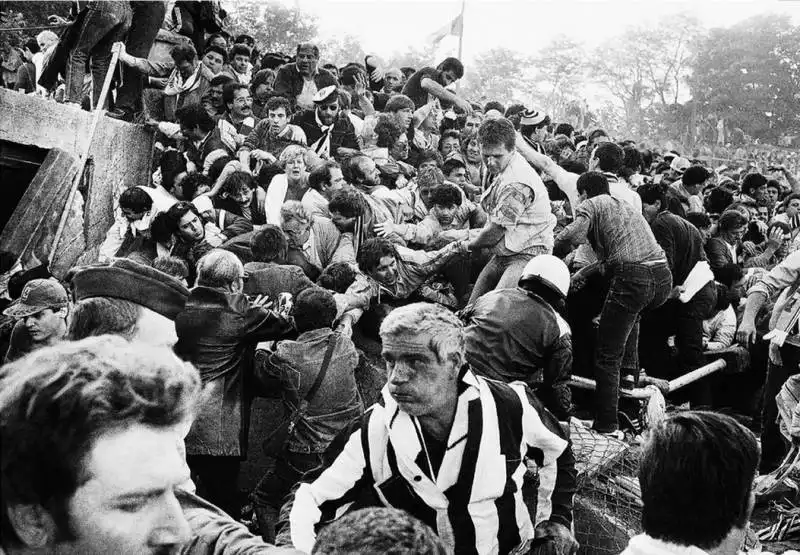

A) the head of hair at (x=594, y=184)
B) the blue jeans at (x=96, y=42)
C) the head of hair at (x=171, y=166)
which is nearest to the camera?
the head of hair at (x=594, y=184)

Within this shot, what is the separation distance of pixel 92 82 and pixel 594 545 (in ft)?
20.5

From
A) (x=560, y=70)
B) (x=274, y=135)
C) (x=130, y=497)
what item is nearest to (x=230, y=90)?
(x=274, y=135)

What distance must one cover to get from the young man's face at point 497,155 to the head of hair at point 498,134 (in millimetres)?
22

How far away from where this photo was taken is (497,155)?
5.57 meters

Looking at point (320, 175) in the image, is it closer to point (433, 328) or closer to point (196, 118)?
point (196, 118)

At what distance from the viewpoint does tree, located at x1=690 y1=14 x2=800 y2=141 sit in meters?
35.4

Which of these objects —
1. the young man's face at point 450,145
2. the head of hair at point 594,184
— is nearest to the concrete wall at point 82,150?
the young man's face at point 450,145

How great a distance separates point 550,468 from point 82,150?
585 cm

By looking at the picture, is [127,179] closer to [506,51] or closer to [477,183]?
[477,183]

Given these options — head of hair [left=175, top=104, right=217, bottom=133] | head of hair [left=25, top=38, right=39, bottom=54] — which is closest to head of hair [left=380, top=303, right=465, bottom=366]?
head of hair [left=175, top=104, right=217, bottom=133]

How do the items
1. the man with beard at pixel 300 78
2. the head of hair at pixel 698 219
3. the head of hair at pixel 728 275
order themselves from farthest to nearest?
1. the man with beard at pixel 300 78
2. the head of hair at pixel 698 219
3. the head of hair at pixel 728 275

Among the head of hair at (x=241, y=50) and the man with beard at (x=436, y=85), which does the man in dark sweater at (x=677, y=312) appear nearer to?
the man with beard at (x=436, y=85)

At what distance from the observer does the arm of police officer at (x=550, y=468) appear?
285cm

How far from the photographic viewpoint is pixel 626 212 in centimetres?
560
